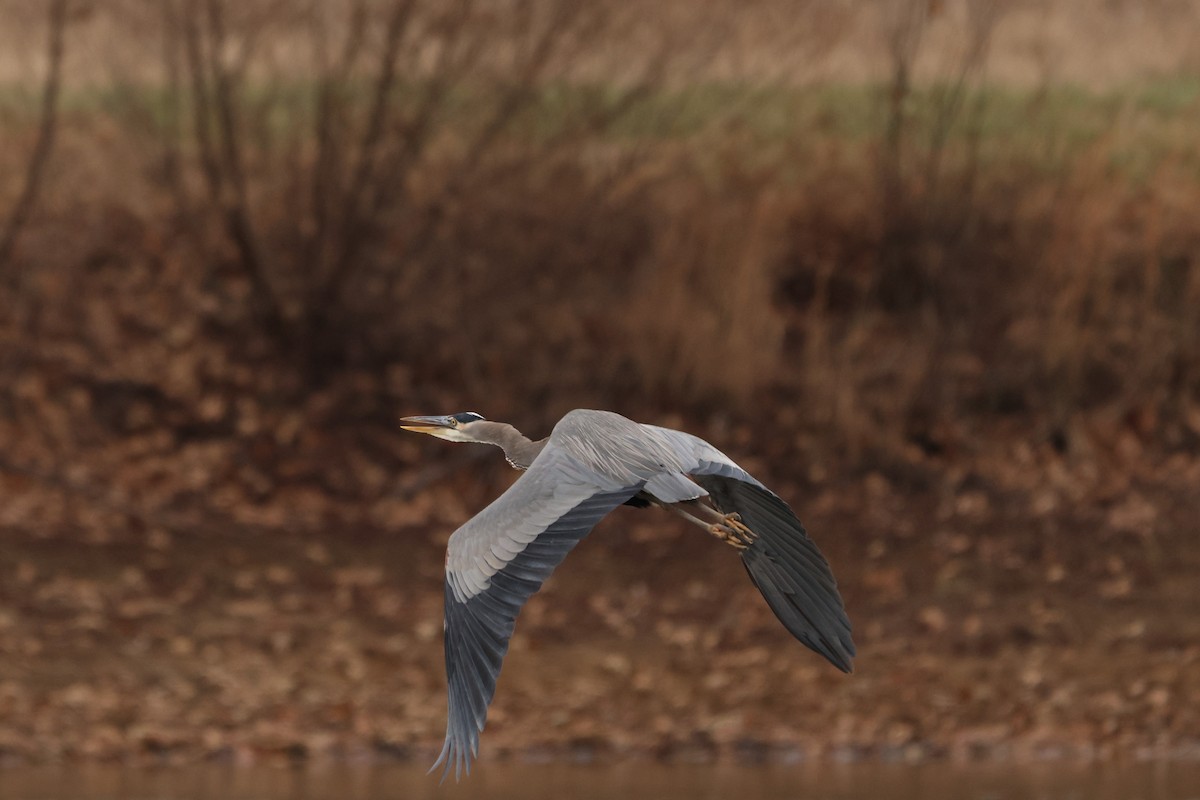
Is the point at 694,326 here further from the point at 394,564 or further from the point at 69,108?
the point at 69,108

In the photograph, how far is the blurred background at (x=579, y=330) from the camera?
15188 mm

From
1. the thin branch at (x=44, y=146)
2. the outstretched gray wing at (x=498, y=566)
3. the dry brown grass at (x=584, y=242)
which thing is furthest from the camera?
the dry brown grass at (x=584, y=242)

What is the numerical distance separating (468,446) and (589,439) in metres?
9.97

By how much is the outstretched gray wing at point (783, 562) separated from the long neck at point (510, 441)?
0.53 meters

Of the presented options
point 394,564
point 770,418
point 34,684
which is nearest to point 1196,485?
point 770,418

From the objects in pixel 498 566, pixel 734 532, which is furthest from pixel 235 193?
pixel 498 566

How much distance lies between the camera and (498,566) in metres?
6.58

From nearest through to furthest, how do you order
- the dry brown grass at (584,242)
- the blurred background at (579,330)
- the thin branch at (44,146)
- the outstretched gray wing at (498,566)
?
the outstretched gray wing at (498,566), the blurred background at (579,330), the thin branch at (44,146), the dry brown grass at (584,242)

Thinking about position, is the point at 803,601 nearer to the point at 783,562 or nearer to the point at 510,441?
the point at 783,562

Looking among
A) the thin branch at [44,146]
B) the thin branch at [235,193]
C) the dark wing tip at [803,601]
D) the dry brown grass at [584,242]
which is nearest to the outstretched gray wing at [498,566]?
the dark wing tip at [803,601]

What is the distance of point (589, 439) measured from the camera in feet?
23.7

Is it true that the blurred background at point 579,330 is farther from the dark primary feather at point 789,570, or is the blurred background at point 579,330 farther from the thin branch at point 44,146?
the dark primary feather at point 789,570

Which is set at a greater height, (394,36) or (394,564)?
(394,36)

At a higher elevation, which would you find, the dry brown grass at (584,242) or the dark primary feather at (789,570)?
the dry brown grass at (584,242)
